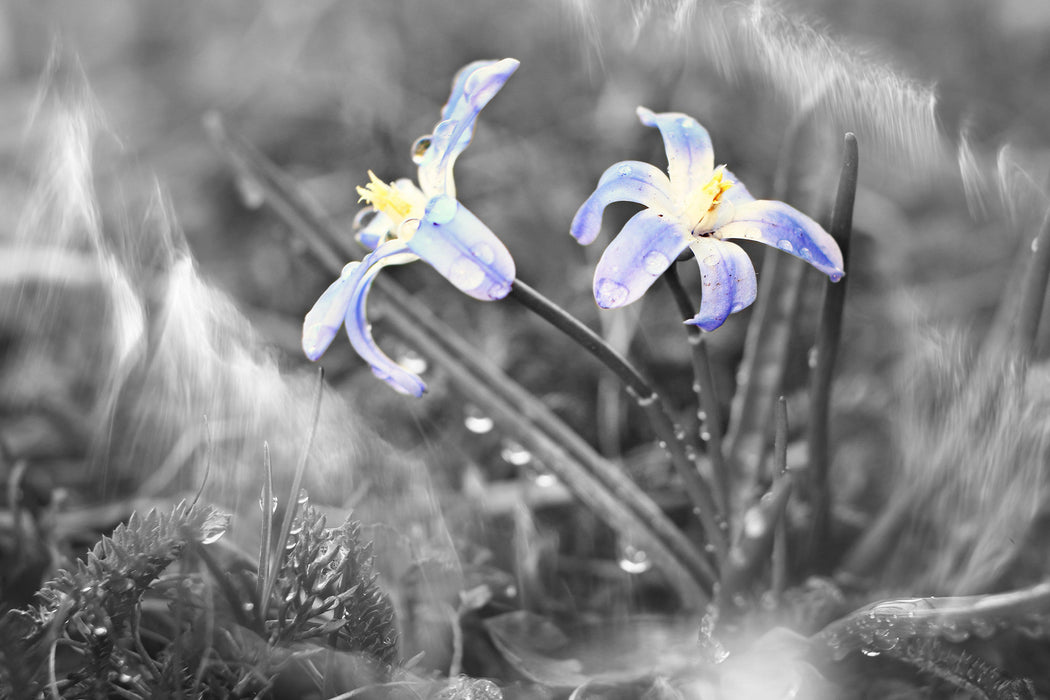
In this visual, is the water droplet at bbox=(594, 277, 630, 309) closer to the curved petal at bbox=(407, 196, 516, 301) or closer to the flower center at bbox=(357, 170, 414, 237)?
the curved petal at bbox=(407, 196, 516, 301)

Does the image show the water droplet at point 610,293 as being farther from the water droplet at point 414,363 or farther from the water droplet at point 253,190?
the water droplet at point 253,190

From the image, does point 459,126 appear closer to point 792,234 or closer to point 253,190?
point 792,234

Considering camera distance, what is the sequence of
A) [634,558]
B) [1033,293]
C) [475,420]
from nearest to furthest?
[1033,293], [634,558], [475,420]

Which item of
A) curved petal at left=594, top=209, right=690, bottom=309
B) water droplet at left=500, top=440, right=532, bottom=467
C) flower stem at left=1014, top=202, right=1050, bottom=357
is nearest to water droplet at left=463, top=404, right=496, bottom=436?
water droplet at left=500, top=440, right=532, bottom=467

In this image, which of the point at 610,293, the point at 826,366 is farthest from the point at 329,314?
the point at 826,366

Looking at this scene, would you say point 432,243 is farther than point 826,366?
No

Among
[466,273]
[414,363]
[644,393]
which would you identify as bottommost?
[414,363]
